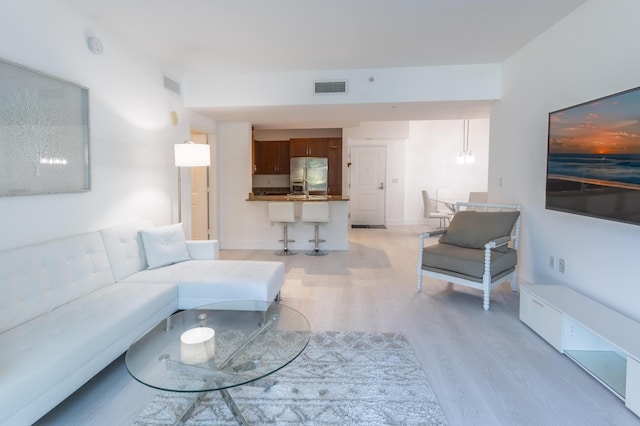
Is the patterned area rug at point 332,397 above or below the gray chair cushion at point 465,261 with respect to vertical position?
below

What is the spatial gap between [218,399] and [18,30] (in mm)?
2736

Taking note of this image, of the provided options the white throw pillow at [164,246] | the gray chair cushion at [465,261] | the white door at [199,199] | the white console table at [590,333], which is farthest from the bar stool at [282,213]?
the white console table at [590,333]

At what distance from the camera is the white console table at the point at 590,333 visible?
6.30ft

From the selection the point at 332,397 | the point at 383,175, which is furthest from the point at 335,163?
the point at 332,397

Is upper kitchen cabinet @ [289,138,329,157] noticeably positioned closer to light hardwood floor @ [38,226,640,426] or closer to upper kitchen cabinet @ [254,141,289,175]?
upper kitchen cabinet @ [254,141,289,175]

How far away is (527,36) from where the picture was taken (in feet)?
11.7

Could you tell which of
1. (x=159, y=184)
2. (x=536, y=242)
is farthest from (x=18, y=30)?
(x=536, y=242)

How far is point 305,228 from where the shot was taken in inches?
245

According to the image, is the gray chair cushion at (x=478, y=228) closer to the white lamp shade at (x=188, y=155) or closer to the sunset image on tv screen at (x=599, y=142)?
the sunset image on tv screen at (x=599, y=142)

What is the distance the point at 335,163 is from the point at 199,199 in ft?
10.4

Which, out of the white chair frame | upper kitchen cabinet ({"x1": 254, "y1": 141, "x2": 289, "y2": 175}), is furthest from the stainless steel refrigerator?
the white chair frame

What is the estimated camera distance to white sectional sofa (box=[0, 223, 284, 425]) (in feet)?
5.41

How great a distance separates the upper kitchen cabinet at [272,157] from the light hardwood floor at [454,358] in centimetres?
390

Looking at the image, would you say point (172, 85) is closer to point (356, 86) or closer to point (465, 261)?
point (356, 86)
